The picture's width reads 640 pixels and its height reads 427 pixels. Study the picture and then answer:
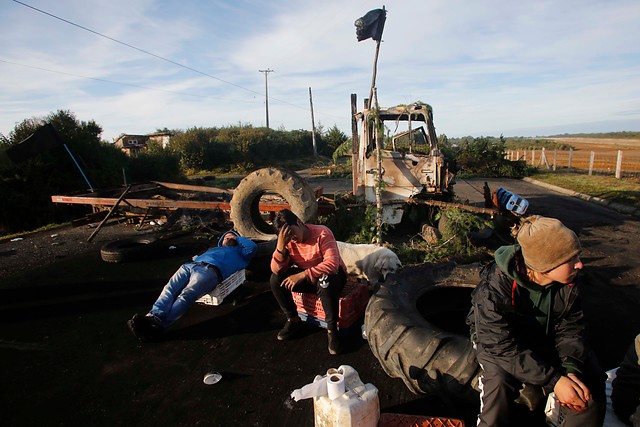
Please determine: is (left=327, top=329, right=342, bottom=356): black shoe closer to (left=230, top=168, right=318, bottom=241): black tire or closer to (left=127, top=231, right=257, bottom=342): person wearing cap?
(left=127, top=231, right=257, bottom=342): person wearing cap

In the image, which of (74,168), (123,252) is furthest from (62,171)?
(123,252)

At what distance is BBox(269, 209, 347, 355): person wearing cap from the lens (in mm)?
3146

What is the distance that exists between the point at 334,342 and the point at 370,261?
124 cm

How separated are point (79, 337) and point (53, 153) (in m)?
8.80

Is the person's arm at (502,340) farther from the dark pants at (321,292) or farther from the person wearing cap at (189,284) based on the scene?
the person wearing cap at (189,284)

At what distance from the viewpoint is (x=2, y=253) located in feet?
21.8

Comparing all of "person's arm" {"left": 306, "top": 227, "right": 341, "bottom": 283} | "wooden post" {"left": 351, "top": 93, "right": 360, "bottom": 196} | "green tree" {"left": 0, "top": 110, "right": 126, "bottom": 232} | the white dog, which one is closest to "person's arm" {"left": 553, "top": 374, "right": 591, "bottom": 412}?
"person's arm" {"left": 306, "top": 227, "right": 341, "bottom": 283}

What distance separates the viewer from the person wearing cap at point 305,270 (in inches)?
124

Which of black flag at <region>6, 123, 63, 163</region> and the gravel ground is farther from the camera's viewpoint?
black flag at <region>6, 123, 63, 163</region>

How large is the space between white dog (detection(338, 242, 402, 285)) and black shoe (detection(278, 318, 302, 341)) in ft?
3.36

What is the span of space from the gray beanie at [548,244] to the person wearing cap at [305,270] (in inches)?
65.4

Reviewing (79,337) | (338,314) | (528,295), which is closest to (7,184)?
(79,337)

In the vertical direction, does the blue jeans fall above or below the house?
below

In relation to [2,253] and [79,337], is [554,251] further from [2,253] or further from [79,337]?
[2,253]
